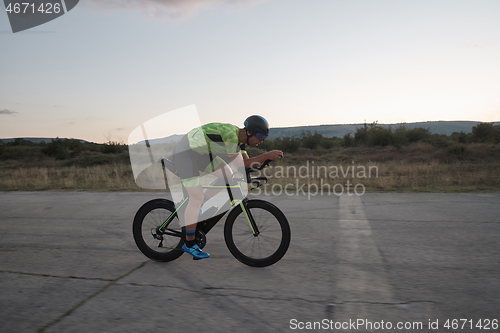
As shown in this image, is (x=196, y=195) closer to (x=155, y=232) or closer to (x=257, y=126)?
(x=155, y=232)

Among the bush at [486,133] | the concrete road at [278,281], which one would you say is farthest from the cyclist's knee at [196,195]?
the bush at [486,133]

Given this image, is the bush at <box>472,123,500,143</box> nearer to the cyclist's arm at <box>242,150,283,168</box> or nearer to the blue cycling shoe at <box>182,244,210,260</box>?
the cyclist's arm at <box>242,150,283,168</box>

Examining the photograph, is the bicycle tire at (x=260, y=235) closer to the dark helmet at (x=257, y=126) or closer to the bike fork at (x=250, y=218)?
the bike fork at (x=250, y=218)

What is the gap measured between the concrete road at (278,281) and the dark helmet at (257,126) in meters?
1.57

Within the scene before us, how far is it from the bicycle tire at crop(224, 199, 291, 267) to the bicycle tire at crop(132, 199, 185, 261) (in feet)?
2.23

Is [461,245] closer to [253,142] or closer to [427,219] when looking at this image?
[427,219]

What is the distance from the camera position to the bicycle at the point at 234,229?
13.4 feet

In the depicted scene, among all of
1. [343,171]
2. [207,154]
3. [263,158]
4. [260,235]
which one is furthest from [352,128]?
[263,158]

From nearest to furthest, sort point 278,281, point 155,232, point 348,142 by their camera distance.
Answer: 1. point 278,281
2. point 155,232
3. point 348,142

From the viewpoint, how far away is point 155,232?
4.63m

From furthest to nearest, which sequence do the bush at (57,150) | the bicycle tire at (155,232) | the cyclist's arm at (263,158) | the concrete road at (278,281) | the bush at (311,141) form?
the bush at (57,150), the bush at (311,141), the bicycle tire at (155,232), the cyclist's arm at (263,158), the concrete road at (278,281)

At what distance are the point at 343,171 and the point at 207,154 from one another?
14.8 meters

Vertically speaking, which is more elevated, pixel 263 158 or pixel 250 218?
pixel 263 158

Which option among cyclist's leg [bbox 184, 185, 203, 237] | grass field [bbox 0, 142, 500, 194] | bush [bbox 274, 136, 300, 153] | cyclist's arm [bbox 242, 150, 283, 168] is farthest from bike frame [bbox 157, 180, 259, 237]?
bush [bbox 274, 136, 300, 153]
